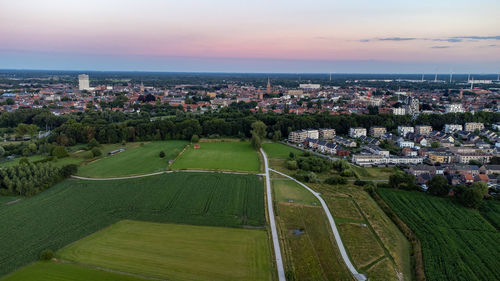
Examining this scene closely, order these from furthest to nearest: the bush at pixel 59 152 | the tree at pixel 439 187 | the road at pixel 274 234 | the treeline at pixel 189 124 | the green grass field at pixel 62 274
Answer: the treeline at pixel 189 124 → the bush at pixel 59 152 → the tree at pixel 439 187 → the road at pixel 274 234 → the green grass field at pixel 62 274

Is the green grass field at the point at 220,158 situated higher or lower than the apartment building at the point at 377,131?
lower

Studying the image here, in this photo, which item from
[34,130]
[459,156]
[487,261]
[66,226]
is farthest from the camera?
[34,130]

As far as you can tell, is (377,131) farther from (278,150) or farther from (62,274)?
(62,274)

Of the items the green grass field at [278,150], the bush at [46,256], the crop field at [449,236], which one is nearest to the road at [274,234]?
the crop field at [449,236]

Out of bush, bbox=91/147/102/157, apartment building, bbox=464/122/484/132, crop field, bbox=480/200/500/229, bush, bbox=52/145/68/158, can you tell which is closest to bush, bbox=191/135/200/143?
bush, bbox=91/147/102/157

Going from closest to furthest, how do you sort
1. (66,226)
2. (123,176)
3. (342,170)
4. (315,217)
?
(66,226) < (315,217) < (123,176) < (342,170)

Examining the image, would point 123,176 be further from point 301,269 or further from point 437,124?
point 437,124

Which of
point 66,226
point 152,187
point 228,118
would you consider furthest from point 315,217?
point 228,118

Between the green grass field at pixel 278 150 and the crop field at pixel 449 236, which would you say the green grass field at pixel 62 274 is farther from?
the green grass field at pixel 278 150
